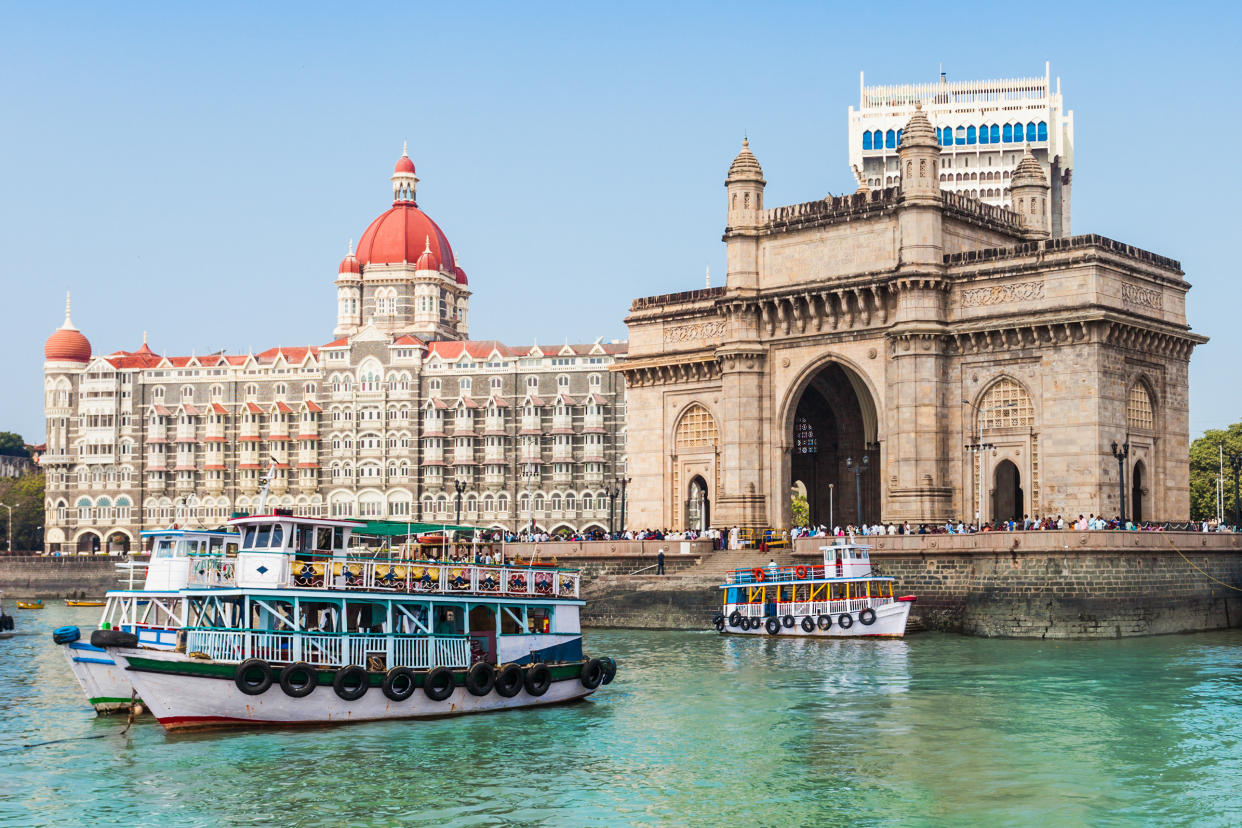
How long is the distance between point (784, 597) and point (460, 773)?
2970cm

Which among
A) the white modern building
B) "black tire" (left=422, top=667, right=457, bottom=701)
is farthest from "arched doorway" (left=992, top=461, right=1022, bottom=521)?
the white modern building

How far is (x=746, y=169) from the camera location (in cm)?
7075

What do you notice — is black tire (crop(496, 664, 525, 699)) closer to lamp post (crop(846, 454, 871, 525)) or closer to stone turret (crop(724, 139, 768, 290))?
lamp post (crop(846, 454, 871, 525))

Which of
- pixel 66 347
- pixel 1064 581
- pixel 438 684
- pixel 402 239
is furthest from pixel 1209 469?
pixel 66 347

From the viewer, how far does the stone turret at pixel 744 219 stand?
70.2 m

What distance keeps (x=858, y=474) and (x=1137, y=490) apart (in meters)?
12.4

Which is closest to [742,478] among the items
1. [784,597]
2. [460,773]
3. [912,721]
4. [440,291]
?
[784,597]

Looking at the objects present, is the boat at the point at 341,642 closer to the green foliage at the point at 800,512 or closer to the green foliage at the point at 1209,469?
the green foliage at the point at 1209,469

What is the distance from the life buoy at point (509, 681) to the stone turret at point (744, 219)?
35.1 metres

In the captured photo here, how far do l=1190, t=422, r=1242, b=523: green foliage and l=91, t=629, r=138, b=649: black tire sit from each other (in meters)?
83.1

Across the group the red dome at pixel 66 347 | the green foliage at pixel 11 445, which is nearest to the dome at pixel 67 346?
the red dome at pixel 66 347

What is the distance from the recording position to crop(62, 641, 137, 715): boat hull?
36656 mm

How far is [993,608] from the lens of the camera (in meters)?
55.0

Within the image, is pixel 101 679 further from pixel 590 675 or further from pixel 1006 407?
pixel 1006 407
